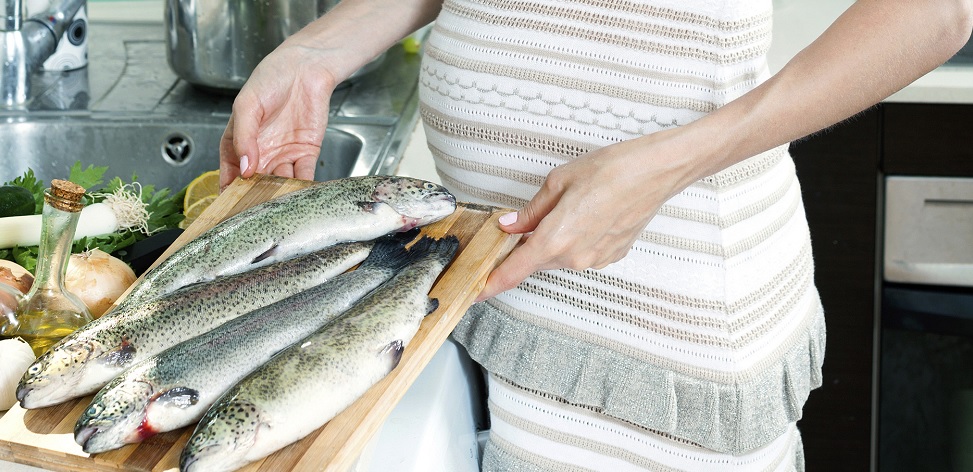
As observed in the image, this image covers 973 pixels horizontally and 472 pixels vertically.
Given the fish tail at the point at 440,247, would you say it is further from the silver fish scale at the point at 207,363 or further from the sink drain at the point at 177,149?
the sink drain at the point at 177,149

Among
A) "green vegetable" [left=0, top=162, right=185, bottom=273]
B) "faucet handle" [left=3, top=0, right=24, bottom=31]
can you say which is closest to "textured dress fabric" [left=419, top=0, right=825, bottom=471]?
→ "green vegetable" [left=0, top=162, right=185, bottom=273]

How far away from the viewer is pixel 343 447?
689mm

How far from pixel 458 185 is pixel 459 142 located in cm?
6

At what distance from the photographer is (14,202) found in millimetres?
1228

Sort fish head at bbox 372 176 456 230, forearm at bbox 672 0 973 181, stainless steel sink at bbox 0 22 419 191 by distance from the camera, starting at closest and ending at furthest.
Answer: forearm at bbox 672 0 973 181
fish head at bbox 372 176 456 230
stainless steel sink at bbox 0 22 419 191

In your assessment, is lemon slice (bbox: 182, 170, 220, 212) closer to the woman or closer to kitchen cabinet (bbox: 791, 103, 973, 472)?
the woman

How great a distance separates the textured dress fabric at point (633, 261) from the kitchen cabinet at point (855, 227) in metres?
0.85

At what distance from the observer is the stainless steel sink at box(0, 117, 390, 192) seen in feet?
5.75

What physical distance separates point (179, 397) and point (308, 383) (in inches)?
3.7

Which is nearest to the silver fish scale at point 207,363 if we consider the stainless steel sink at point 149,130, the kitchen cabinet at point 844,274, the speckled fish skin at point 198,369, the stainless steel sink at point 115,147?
the speckled fish skin at point 198,369

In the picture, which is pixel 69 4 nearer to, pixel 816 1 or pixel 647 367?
pixel 647 367

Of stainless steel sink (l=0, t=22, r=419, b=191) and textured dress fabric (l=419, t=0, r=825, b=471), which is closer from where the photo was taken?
textured dress fabric (l=419, t=0, r=825, b=471)

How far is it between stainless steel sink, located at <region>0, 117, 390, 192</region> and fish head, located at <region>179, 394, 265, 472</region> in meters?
1.10

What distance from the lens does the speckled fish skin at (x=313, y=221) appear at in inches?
36.5
